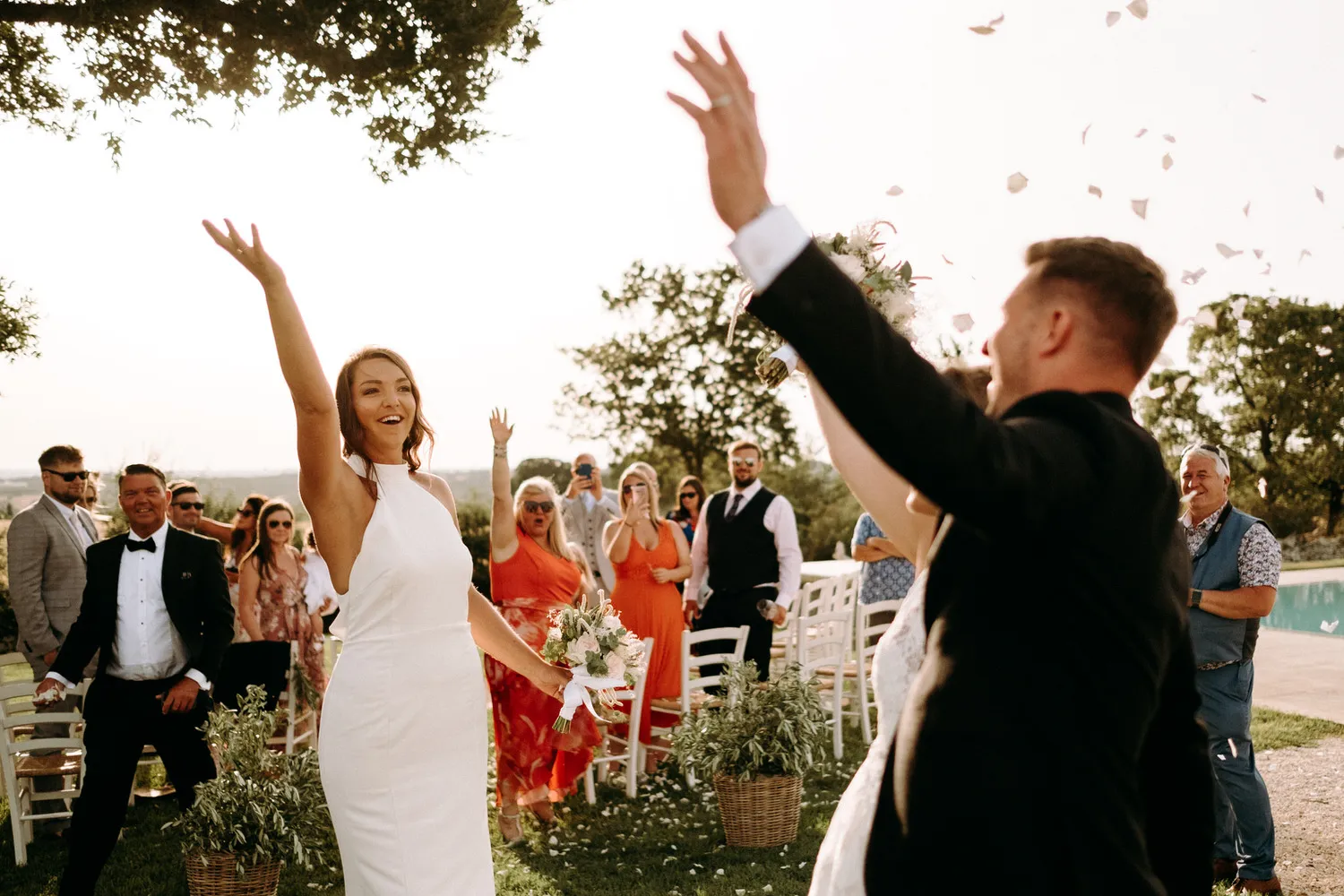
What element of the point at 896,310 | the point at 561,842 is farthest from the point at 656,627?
the point at 896,310

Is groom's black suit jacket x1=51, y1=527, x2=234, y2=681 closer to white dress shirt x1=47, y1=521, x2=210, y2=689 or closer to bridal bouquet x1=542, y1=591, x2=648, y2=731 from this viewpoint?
white dress shirt x1=47, y1=521, x2=210, y2=689

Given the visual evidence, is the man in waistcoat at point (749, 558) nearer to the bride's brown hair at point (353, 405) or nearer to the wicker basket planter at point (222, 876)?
the wicker basket planter at point (222, 876)

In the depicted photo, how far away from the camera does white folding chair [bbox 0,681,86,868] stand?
6.30 meters

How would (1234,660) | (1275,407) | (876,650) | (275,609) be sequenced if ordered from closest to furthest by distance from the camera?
1. (876,650)
2. (1234,660)
3. (275,609)
4. (1275,407)

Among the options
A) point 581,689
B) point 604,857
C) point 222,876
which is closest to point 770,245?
point 581,689

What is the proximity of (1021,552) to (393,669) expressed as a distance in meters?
2.31

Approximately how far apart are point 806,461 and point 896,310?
29.2 metres

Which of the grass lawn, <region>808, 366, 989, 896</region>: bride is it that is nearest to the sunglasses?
the grass lawn

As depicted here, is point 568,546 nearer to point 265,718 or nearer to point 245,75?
point 265,718

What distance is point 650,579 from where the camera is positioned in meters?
8.77

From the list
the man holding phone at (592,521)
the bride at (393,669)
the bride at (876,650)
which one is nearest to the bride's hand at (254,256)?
the bride at (393,669)

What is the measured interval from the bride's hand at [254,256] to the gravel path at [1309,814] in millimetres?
5543

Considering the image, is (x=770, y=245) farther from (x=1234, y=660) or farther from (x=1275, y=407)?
(x=1275, y=407)

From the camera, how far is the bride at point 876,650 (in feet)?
6.63
